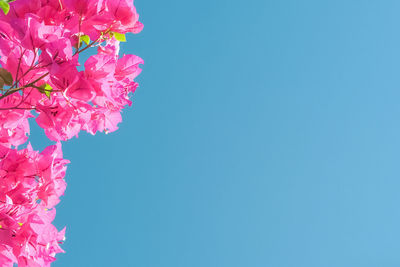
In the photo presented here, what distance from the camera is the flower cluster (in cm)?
177

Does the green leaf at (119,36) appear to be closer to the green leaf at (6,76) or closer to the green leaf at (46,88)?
the green leaf at (46,88)

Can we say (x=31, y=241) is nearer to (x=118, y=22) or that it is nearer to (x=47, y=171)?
(x=47, y=171)

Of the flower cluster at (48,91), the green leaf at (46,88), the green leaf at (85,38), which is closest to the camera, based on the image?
the flower cluster at (48,91)

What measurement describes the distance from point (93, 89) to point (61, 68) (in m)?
0.14

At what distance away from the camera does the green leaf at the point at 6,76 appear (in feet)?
5.98

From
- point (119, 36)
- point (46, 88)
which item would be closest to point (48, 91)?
point (46, 88)

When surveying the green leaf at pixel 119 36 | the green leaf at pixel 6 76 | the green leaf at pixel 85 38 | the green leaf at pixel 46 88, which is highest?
the green leaf at pixel 119 36

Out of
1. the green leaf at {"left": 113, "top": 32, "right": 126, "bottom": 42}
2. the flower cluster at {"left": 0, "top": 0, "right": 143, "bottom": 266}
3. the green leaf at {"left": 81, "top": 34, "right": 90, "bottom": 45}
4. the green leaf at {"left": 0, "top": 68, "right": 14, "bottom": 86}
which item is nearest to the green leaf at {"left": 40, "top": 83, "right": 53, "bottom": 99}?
the flower cluster at {"left": 0, "top": 0, "right": 143, "bottom": 266}

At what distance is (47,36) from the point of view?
69.0 inches

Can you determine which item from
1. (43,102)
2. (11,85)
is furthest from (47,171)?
(11,85)

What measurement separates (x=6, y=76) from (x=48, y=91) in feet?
0.55

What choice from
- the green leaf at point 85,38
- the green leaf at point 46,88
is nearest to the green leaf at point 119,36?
the green leaf at point 85,38

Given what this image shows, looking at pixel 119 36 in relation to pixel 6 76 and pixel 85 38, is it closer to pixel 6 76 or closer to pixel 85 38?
pixel 85 38

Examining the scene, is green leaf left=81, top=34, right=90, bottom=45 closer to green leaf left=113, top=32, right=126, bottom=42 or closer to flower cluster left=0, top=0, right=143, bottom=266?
flower cluster left=0, top=0, right=143, bottom=266
